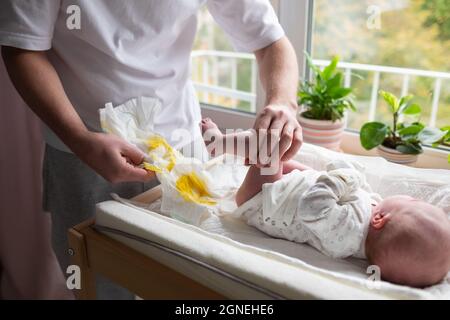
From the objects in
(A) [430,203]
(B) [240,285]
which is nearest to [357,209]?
(A) [430,203]

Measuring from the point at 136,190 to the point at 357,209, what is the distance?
53cm

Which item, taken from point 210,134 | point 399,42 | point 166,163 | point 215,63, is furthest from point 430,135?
point 399,42

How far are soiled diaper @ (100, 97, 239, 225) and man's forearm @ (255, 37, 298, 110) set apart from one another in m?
0.25

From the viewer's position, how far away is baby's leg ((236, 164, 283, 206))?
97 cm

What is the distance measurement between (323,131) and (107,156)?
2.45 feet

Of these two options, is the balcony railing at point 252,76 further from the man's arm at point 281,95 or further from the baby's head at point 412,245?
the baby's head at point 412,245

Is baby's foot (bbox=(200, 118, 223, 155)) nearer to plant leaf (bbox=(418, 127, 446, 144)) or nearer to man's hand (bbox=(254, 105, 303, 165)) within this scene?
man's hand (bbox=(254, 105, 303, 165))

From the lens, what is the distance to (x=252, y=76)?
2893 millimetres

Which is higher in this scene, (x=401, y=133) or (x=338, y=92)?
(x=338, y=92)

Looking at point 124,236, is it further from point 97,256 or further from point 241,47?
point 241,47

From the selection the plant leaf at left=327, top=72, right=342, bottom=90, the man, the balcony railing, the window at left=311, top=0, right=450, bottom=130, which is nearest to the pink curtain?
the man

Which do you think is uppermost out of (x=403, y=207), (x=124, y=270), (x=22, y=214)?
(x=403, y=207)

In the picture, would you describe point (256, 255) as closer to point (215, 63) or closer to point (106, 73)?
point (106, 73)

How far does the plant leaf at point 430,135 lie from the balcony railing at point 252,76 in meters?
0.36
